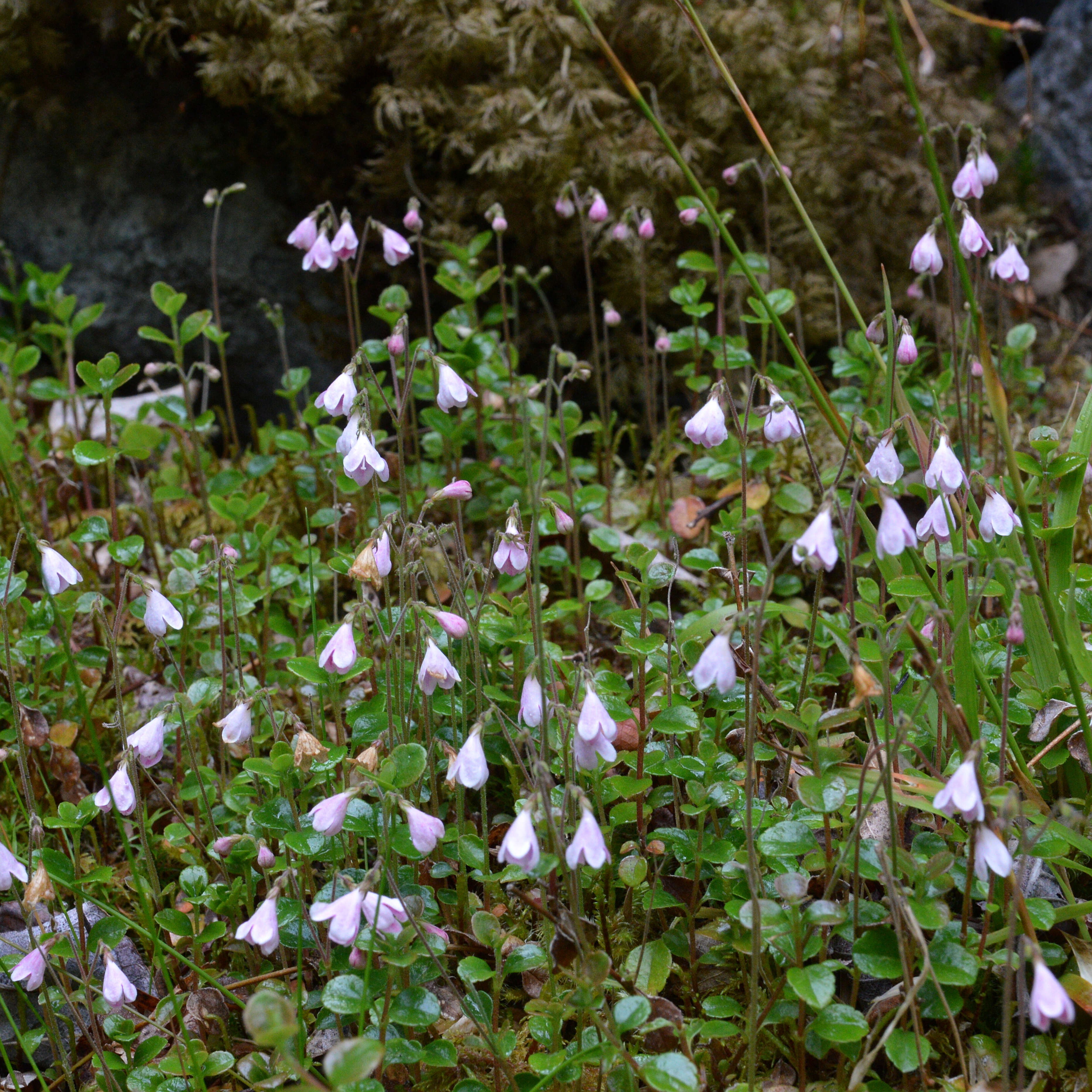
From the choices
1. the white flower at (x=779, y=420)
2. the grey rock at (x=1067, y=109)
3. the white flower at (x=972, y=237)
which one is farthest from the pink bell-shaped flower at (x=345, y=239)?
the grey rock at (x=1067, y=109)

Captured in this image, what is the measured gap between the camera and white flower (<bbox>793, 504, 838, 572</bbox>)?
4.44 feet

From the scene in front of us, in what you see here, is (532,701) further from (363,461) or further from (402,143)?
(402,143)

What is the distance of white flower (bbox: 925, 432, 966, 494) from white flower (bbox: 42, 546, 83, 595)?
4.85 ft

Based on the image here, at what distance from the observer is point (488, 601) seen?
90.5 inches

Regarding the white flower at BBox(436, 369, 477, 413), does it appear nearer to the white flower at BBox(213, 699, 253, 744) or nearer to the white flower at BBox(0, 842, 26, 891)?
the white flower at BBox(213, 699, 253, 744)

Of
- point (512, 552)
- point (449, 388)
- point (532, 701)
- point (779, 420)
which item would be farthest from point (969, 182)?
point (532, 701)

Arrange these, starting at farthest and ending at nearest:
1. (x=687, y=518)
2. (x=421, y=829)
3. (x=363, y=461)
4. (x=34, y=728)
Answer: (x=687, y=518) → (x=34, y=728) → (x=363, y=461) → (x=421, y=829)

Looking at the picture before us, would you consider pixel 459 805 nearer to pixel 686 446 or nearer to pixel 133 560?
pixel 133 560

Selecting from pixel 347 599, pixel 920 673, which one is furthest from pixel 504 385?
pixel 920 673

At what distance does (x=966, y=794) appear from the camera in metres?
1.28

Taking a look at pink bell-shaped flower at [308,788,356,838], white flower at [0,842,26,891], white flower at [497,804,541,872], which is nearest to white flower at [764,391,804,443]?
white flower at [497,804,541,872]

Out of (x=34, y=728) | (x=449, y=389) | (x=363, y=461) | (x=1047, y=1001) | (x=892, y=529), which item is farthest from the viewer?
(x=34, y=728)

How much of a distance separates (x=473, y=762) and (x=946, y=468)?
90cm

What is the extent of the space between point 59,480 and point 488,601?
1.83 meters
